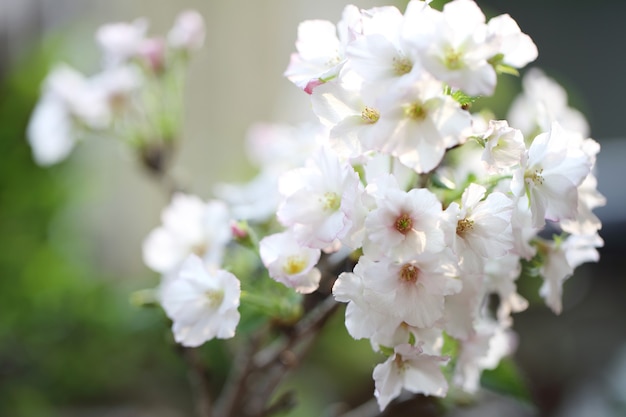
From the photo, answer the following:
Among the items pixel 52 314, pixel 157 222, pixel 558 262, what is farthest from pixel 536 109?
pixel 157 222

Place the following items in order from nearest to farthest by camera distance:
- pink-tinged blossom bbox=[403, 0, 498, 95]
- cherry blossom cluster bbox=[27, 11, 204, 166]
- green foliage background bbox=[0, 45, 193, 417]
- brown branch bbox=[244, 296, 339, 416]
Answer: pink-tinged blossom bbox=[403, 0, 498, 95], brown branch bbox=[244, 296, 339, 416], cherry blossom cluster bbox=[27, 11, 204, 166], green foliage background bbox=[0, 45, 193, 417]

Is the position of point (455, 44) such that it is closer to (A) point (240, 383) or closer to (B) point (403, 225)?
(B) point (403, 225)

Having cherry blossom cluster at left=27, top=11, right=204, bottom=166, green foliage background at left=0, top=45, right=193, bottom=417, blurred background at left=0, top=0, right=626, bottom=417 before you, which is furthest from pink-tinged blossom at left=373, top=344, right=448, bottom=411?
green foliage background at left=0, top=45, right=193, bottom=417

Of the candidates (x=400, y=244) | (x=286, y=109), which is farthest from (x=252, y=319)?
(x=286, y=109)

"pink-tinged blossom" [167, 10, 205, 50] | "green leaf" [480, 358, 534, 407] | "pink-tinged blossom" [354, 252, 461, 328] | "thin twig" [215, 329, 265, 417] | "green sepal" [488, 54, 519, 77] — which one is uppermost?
"green sepal" [488, 54, 519, 77]

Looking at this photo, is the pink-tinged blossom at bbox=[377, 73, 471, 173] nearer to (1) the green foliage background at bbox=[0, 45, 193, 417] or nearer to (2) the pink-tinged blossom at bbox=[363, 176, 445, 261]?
(2) the pink-tinged blossom at bbox=[363, 176, 445, 261]

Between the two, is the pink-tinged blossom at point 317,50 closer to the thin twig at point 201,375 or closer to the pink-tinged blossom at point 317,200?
the pink-tinged blossom at point 317,200
